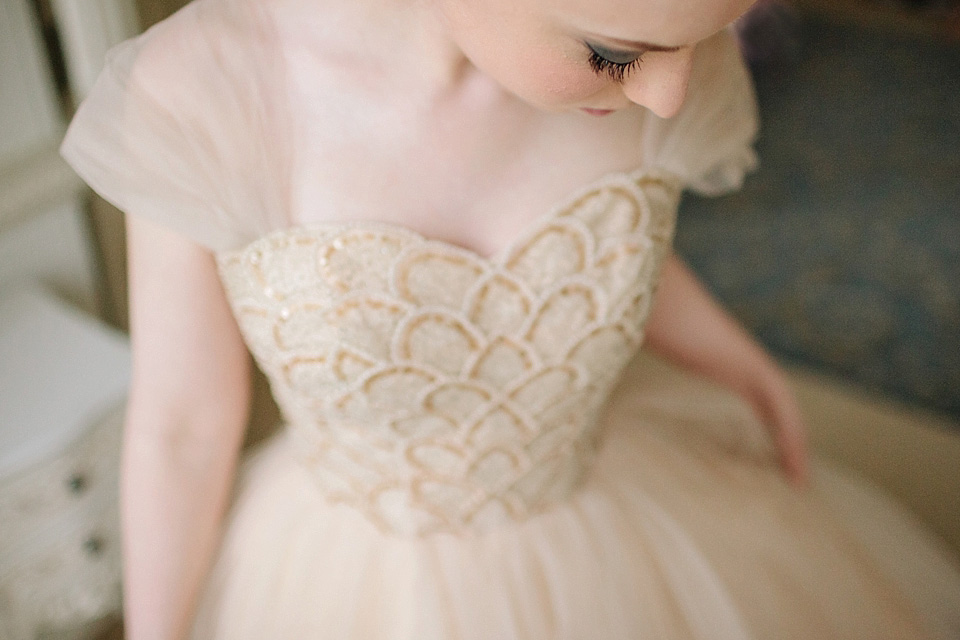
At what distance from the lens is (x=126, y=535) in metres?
0.65

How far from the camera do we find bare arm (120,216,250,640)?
23.7 inches

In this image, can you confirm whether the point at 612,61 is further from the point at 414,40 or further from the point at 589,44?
the point at 414,40

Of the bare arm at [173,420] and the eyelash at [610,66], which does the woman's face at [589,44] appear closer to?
the eyelash at [610,66]

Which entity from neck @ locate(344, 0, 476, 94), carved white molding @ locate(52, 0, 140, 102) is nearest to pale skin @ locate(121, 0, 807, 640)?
neck @ locate(344, 0, 476, 94)

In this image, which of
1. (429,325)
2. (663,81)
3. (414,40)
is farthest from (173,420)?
(663,81)

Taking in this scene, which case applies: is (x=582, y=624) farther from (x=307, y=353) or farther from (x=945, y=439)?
(x=945, y=439)

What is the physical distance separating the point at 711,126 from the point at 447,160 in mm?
296

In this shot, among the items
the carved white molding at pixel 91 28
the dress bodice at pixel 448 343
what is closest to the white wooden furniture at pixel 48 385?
the carved white molding at pixel 91 28

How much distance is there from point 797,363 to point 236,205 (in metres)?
1.85

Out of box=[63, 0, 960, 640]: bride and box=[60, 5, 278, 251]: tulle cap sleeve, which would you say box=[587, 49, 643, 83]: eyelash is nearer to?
box=[63, 0, 960, 640]: bride

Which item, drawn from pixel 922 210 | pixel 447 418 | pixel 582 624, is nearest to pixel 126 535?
pixel 447 418

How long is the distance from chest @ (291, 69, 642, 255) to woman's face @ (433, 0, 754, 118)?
0.10 m

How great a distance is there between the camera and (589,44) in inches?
18.5

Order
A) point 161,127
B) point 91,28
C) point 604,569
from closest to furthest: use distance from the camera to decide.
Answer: point 161,127 < point 604,569 < point 91,28
